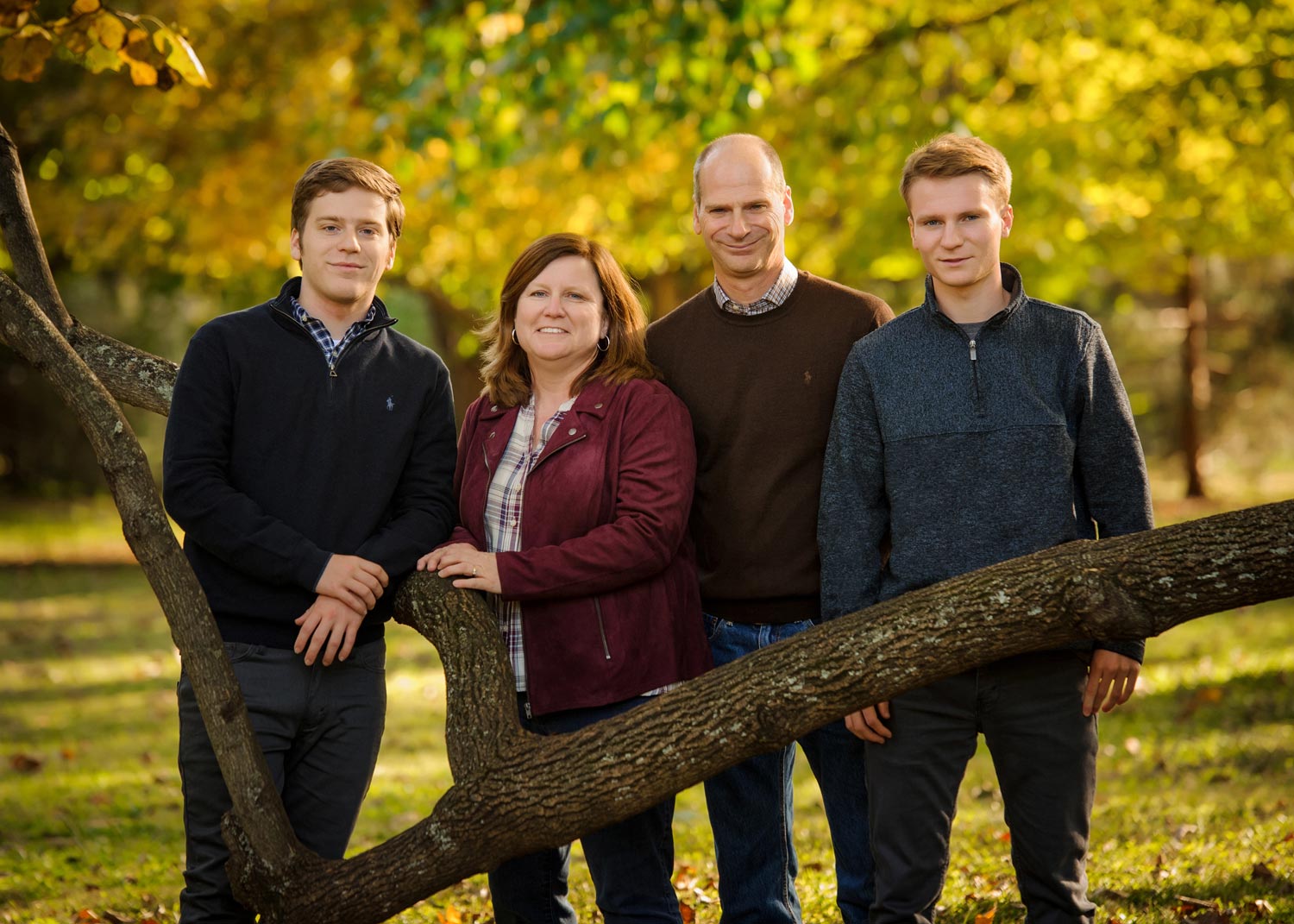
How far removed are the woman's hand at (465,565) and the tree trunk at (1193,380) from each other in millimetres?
18809

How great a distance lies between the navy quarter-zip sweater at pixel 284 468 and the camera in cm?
338

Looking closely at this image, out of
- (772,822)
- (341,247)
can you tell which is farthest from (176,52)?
(772,822)

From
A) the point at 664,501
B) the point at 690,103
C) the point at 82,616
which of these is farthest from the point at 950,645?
the point at 82,616

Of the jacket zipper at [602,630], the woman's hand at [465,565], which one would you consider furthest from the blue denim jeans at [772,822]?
the woman's hand at [465,565]

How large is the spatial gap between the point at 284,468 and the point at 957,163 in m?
2.02

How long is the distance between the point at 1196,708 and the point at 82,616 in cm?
1077

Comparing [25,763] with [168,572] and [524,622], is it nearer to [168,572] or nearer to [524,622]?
[168,572]

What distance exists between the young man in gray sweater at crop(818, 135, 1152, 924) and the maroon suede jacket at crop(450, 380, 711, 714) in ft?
1.47

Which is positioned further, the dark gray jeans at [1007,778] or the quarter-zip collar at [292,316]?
the quarter-zip collar at [292,316]

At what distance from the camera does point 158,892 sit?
549 centimetres

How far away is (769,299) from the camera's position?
3.90m

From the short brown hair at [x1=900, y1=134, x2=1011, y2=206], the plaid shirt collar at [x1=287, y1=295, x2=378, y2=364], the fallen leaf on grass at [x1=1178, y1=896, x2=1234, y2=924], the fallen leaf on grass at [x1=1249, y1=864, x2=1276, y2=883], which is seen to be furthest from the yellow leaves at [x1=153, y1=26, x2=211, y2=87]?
the fallen leaf on grass at [x1=1249, y1=864, x2=1276, y2=883]

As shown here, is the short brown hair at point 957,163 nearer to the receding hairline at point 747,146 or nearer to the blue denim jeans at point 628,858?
the receding hairline at point 747,146

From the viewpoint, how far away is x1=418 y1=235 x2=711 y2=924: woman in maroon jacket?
11.3ft
